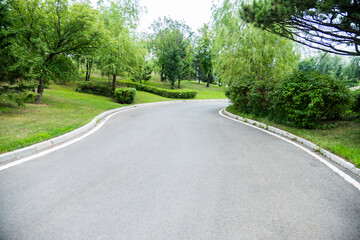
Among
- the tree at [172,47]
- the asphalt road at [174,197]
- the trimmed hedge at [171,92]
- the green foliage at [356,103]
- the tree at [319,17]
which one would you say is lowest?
the asphalt road at [174,197]

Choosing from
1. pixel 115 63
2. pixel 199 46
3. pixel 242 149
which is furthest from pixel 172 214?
pixel 199 46

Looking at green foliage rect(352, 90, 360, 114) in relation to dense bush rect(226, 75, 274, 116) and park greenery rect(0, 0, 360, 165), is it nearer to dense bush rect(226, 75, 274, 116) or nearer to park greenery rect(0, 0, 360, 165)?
park greenery rect(0, 0, 360, 165)

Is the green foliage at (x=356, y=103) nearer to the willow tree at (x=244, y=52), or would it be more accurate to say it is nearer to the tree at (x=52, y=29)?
the willow tree at (x=244, y=52)

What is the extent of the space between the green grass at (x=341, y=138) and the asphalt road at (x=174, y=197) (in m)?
0.79

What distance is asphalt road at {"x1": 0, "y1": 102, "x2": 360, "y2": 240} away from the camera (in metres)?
2.30

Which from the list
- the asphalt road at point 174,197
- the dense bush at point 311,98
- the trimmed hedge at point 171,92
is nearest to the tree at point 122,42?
the trimmed hedge at point 171,92

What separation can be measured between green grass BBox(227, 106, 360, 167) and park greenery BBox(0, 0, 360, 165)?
0.45 metres

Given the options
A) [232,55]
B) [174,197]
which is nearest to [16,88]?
[174,197]

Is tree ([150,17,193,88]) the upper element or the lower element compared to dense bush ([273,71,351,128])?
upper

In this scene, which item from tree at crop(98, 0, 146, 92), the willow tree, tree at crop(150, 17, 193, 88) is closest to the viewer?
the willow tree

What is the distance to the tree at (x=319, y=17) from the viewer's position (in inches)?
239

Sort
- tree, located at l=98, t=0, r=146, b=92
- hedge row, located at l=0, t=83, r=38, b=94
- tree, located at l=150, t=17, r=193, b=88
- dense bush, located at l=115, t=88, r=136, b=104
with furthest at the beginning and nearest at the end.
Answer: tree, located at l=150, t=17, r=193, b=88 < tree, located at l=98, t=0, r=146, b=92 < dense bush, located at l=115, t=88, r=136, b=104 < hedge row, located at l=0, t=83, r=38, b=94

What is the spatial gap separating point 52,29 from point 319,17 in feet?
43.3

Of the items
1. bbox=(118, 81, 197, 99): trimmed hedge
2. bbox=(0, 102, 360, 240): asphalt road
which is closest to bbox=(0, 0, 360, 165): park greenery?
bbox=(0, 102, 360, 240): asphalt road
